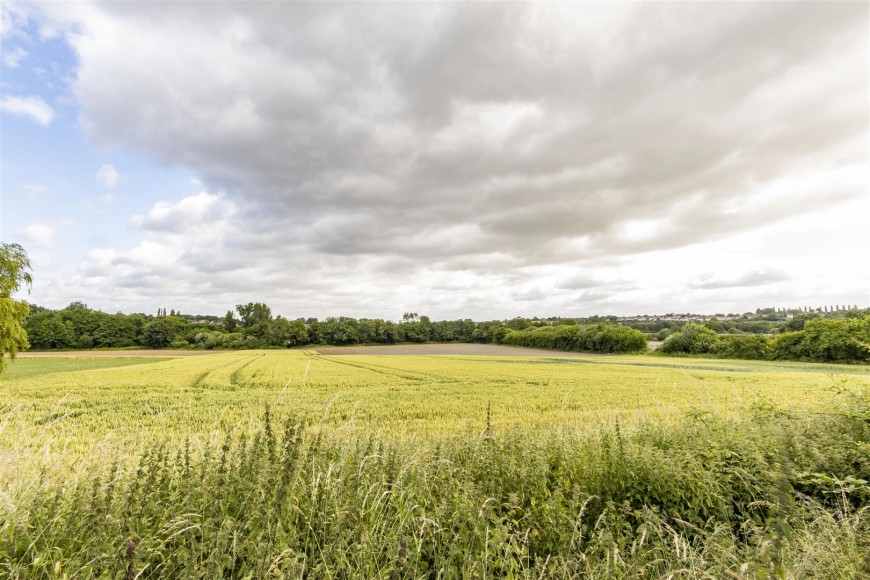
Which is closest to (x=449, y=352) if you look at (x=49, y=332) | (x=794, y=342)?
(x=794, y=342)

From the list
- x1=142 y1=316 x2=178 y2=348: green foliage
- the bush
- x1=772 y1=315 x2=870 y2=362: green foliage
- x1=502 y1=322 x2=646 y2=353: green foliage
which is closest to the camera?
x1=772 y1=315 x2=870 y2=362: green foliage

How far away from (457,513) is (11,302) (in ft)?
122

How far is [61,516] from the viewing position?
4.04 m

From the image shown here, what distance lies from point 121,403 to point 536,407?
69.9ft

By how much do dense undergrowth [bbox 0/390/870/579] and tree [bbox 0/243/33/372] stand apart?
104ft

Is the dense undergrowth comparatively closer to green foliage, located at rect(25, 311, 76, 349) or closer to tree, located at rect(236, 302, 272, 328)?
green foliage, located at rect(25, 311, 76, 349)

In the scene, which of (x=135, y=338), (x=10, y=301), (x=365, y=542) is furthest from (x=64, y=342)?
(x=365, y=542)

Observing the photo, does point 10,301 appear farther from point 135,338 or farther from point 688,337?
point 135,338

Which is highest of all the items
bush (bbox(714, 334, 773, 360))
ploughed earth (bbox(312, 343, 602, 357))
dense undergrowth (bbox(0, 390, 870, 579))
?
dense undergrowth (bbox(0, 390, 870, 579))

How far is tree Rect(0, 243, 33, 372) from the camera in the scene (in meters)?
26.0

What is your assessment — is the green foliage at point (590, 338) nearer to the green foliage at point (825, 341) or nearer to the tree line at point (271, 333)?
the tree line at point (271, 333)

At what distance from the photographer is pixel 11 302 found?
2650 centimetres

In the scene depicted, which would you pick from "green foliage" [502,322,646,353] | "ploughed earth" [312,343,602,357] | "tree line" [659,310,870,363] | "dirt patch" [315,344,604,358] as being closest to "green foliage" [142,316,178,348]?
"ploughed earth" [312,343,602,357]

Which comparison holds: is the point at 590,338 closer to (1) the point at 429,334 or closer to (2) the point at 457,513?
(1) the point at 429,334
